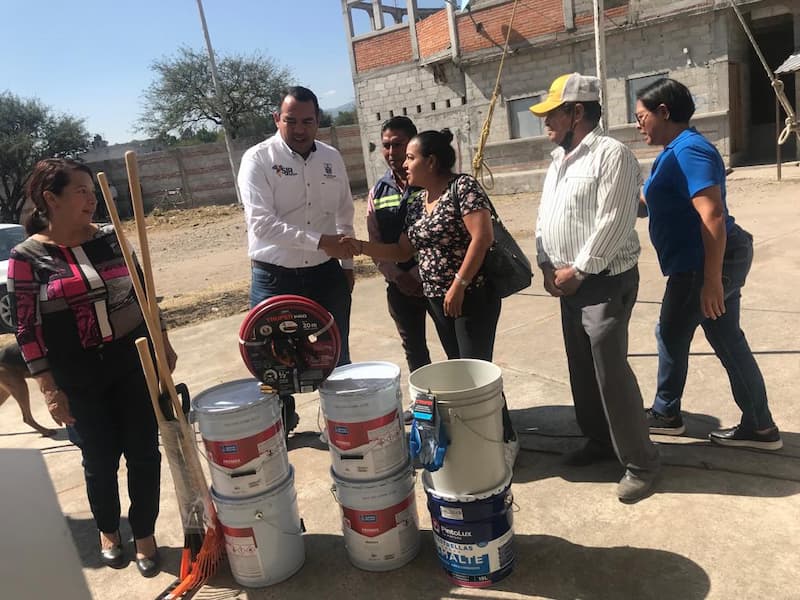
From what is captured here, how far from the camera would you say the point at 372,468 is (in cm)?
240

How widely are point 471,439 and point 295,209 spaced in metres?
1.84

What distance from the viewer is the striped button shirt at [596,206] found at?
99.3 inches

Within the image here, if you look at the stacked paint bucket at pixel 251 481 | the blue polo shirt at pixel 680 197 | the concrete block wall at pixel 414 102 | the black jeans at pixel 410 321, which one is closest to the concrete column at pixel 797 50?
the concrete block wall at pixel 414 102

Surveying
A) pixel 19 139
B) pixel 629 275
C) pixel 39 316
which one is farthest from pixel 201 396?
pixel 19 139

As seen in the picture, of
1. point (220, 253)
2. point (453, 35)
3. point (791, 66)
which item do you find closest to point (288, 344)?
point (220, 253)

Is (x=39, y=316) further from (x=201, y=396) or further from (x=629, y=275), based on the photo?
(x=629, y=275)

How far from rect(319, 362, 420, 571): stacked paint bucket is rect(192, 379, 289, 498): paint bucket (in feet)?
0.74

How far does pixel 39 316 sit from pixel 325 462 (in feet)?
5.62

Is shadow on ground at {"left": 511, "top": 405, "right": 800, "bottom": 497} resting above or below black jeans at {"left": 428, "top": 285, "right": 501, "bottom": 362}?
below

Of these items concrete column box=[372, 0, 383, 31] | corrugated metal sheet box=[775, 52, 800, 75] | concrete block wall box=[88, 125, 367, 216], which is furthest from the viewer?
concrete block wall box=[88, 125, 367, 216]

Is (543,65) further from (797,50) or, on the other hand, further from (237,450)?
(237,450)

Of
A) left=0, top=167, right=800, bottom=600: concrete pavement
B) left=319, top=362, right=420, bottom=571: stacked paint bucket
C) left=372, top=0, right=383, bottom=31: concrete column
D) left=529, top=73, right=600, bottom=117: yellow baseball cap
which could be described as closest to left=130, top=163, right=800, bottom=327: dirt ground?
left=0, top=167, right=800, bottom=600: concrete pavement

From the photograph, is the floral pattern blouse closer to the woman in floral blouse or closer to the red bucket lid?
the woman in floral blouse

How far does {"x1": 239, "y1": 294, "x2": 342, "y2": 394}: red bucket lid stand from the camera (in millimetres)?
2398
